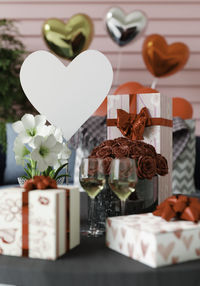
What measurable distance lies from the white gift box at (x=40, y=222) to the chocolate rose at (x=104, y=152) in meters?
0.21

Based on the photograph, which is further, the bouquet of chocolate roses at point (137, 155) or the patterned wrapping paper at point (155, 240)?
the bouquet of chocolate roses at point (137, 155)

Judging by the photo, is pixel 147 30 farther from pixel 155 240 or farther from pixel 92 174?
pixel 155 240

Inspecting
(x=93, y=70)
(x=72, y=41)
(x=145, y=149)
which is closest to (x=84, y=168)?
(x=145, y=149)

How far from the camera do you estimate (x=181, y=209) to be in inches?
30.6

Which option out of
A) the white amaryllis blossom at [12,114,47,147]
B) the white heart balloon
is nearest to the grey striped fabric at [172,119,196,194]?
the white heart balloon

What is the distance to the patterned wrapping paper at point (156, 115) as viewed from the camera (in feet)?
3.83

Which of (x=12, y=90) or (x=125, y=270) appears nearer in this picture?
(x=125, y=270)

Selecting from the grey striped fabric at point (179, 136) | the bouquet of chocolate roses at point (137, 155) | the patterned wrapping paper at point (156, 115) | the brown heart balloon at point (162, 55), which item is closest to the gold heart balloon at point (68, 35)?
the brown heart balloon at point (162, 55)

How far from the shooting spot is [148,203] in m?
0.96

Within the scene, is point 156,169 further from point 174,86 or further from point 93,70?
point 174,86

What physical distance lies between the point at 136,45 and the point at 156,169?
8.66 feet

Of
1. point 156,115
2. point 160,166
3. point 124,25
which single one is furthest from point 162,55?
point 160,166

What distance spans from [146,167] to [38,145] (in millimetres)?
273

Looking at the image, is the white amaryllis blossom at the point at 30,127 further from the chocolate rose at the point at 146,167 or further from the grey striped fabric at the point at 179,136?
the grey striped fabric at the point at 179,136
